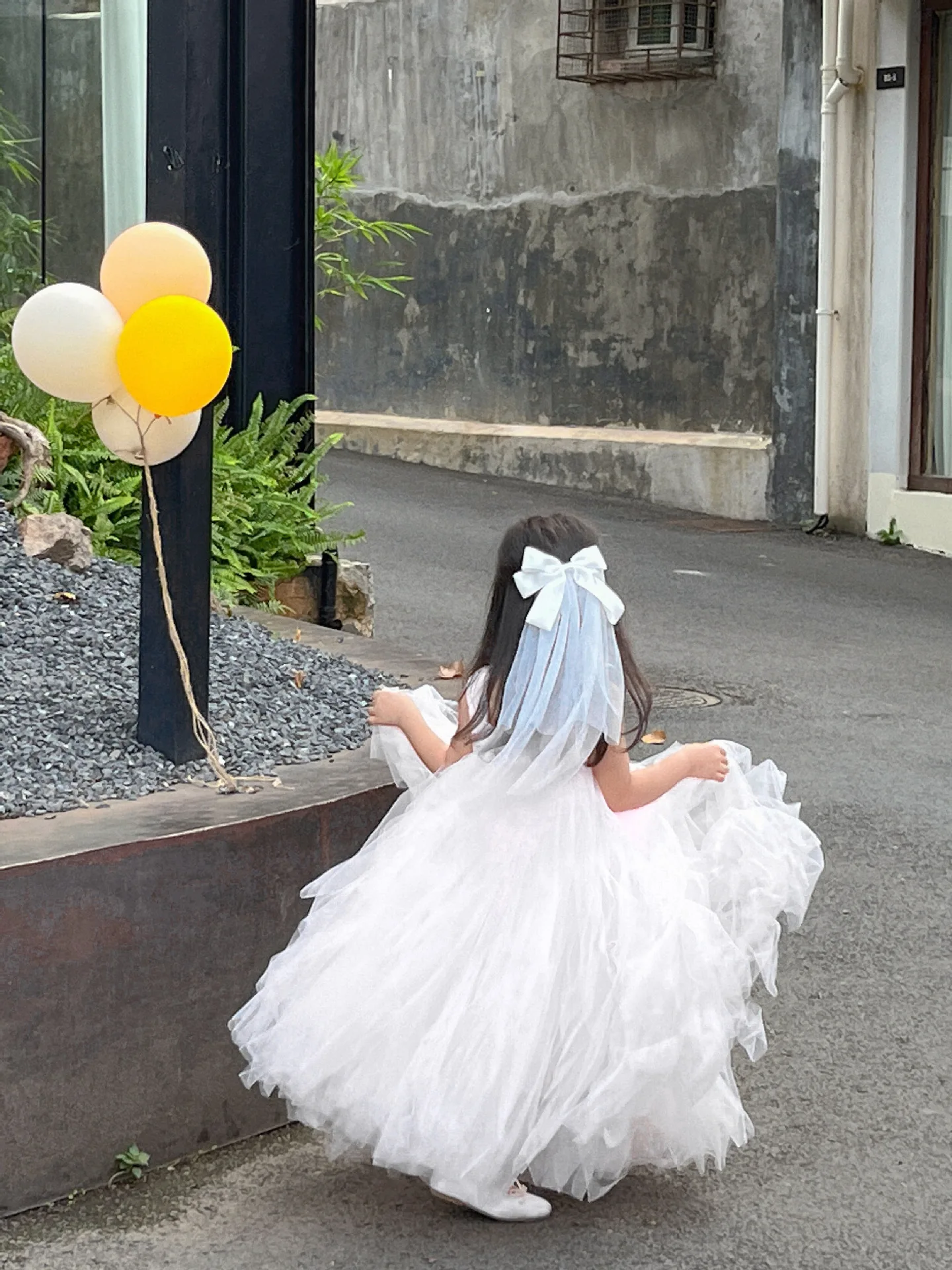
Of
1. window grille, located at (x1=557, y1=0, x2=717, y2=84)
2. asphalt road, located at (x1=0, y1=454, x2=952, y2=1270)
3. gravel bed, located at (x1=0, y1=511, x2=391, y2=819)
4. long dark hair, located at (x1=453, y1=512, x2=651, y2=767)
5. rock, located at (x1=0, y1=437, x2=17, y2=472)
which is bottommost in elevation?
asphalt road, located at (x1=0, y1=454, x2=952, y2=1270)

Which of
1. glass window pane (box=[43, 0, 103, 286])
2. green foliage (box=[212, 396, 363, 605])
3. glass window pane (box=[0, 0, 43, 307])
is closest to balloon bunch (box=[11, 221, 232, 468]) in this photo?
green foliage (box=[212, 396, 363, 605])

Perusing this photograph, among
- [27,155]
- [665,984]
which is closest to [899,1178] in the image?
[665,984]

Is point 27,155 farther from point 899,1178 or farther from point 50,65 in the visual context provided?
point 899,1178

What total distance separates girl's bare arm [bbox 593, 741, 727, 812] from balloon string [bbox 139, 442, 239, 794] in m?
0.90

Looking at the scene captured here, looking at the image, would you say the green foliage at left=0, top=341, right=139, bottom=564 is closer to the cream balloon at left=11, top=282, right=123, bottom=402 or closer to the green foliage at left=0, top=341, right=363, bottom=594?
the green foliage at left=0, top=341, right=363, bottom=594

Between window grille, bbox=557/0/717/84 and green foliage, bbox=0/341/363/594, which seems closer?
green foliage, bbox=0/341/363/594

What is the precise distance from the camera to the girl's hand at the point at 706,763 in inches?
128

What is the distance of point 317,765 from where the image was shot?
380 cm

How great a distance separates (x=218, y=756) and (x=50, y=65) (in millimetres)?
4862

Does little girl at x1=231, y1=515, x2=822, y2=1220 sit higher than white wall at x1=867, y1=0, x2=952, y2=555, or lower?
lower

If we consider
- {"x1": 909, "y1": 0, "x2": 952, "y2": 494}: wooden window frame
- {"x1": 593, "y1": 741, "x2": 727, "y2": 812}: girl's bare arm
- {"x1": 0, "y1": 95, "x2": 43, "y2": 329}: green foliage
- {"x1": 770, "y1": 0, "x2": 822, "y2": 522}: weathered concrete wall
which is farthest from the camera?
{"x1": 770, "y1": 0, "x2": 822, "y2": 522}: weathered concrete wall

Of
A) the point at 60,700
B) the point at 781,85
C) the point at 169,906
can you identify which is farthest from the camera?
the point at 781,85

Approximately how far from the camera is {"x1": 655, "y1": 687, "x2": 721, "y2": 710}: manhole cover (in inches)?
287

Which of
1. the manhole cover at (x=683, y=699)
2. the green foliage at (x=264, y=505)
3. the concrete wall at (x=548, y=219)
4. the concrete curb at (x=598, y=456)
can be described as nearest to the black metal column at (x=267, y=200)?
the green foliage at (x=264, y=505)
